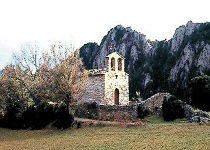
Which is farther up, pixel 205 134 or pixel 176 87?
pixel 176 87

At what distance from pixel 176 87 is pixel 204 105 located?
52.2m

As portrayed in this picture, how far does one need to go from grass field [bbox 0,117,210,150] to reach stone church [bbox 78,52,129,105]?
10678 mm

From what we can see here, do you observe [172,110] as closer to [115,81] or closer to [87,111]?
→ [87,111]

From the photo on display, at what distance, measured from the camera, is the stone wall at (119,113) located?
41.0 m

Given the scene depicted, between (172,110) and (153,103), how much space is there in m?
4.83

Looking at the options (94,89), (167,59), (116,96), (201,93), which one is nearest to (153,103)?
(116,96)

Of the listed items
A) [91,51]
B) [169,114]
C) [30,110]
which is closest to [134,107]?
[169,114]

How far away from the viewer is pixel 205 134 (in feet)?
85.4

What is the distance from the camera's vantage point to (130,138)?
27.8 m

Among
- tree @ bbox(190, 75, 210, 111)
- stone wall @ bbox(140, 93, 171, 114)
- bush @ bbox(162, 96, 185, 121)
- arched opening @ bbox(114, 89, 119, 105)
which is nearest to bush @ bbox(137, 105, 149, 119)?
stone wall @ bbox(140, 93, 171, 114)

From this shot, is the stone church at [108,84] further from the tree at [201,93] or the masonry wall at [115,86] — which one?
the tree at [201,93]

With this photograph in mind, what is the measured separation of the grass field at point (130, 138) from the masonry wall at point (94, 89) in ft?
34.6

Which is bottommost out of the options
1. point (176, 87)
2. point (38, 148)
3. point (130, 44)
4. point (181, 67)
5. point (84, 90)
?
point (38, 148)

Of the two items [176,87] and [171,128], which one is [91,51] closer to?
[176,87]
